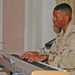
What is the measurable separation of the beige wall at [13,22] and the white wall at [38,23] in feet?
0.27

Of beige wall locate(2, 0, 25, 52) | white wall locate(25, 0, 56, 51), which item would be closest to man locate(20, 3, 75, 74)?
white wall locate(25, 0, 56, 51)

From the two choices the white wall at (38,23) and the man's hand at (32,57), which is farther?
the white wall at (38,23)

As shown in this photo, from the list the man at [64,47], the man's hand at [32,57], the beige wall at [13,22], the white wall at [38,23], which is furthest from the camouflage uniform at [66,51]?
the beige wall at [13,22]

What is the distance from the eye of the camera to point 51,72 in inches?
39.9

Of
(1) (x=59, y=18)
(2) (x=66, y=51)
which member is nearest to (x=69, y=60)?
(2) (x=66, y=51)

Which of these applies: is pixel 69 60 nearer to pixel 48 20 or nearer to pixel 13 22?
pixel 48 20

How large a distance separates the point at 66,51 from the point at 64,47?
0.06 metres

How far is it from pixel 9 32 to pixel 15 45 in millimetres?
205

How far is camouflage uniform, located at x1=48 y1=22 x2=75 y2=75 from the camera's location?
1705 millimetres

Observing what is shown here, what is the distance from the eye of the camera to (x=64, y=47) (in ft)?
6.38

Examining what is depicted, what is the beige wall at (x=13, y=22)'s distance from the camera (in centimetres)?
297

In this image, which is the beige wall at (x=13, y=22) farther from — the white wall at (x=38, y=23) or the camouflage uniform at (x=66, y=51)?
the camouflage uniform at (x=66, y=51)

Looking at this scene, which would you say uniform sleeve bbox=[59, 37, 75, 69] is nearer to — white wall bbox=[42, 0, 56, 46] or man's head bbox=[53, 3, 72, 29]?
man's head bbox=[53, 3, 72, 29]

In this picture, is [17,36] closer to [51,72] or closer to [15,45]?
[15,45]
